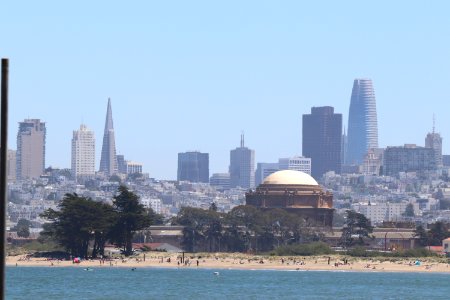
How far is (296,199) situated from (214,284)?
91.9 meters

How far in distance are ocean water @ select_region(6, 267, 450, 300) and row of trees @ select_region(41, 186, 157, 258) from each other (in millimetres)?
4088

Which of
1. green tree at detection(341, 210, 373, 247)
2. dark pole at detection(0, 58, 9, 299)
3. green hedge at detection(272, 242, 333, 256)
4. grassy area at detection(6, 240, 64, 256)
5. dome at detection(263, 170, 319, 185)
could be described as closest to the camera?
dark pole at detection(0, 58, 9, 299)

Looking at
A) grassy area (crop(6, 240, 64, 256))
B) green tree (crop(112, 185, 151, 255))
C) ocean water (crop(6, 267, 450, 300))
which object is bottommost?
ocean water (crop(6, 267, 450, 300))

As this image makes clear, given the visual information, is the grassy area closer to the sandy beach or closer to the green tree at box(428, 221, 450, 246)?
the sandy beach

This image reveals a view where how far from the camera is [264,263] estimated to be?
122m

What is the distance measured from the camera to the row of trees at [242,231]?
15062 centimetres

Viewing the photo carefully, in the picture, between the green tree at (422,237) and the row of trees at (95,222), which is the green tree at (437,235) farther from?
the row of trees at (95,222)

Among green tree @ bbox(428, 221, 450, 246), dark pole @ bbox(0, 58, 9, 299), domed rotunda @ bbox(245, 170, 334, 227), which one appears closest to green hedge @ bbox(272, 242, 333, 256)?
green tree @ bbox(428, 221, 450, 246)

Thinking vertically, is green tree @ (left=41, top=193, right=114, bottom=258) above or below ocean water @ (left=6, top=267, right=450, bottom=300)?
above

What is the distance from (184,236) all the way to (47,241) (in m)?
15.2

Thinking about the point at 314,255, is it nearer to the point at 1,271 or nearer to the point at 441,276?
the point at 441,276

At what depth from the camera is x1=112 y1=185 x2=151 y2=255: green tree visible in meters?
118

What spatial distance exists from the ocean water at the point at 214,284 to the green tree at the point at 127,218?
6.21 metres

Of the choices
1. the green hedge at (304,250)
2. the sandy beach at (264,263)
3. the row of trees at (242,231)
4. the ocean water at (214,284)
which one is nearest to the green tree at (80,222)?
the sandy beach at (264,263)
